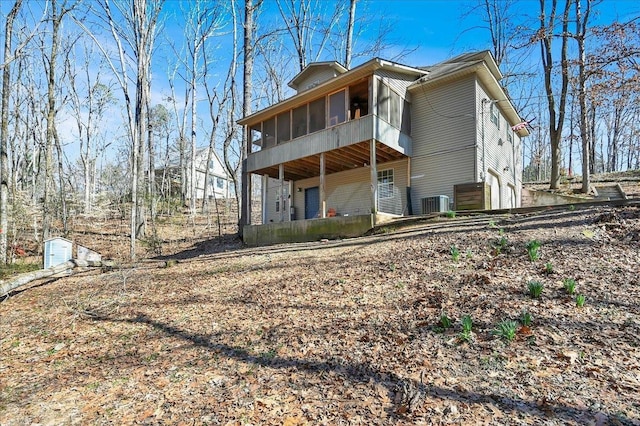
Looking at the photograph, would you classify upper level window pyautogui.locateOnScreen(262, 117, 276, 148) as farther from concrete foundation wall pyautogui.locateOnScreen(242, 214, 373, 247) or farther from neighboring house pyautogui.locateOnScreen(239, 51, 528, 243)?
concrete foundation wall pyautogui.locateOnScreen(242, 214, 373, 247)

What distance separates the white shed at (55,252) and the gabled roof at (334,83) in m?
8.13

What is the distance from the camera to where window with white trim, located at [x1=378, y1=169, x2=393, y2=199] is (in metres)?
14.1

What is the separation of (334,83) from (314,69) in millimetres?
4484

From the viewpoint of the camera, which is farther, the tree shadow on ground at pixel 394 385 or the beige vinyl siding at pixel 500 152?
the beige vinyl siding at pixel 500 152

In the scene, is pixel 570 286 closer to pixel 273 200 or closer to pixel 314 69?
pixel 314 69

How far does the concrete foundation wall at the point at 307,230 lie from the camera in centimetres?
1085

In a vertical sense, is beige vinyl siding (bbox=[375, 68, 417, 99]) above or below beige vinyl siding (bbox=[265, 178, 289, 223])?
above

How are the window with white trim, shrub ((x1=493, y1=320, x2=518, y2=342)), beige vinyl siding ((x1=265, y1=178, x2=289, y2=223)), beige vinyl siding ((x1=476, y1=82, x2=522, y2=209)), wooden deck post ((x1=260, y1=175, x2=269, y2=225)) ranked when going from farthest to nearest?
beige vinyl siding ((x1=265, y1=178, x2=289, y2=223)) → wooden deck post ((x1=260, y1=175, x2=269, y2=225)) → the window with white trim → beige vinyl siding ((x1=476, y1=82, x2=522, y2=209)) → shrub ((x1=493, y1=320, x2=518, y2=342))

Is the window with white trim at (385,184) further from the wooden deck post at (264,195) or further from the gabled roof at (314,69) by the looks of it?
the wooden deck post at (264,195)

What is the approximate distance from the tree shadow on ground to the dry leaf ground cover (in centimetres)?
1

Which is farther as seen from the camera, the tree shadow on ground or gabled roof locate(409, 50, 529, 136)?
gabled roof locate(409, 50, 529, 136)

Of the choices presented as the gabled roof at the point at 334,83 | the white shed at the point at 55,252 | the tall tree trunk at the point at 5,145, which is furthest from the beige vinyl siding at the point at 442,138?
Result: the tall tree trunk at the point at 5,145

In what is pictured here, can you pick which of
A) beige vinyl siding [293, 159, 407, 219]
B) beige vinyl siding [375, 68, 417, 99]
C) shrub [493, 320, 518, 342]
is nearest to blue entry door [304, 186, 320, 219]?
beige vinyl siding [293, 159, 407, 219]

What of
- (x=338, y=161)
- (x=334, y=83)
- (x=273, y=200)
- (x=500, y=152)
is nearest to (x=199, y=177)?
(x=273, y=200)
